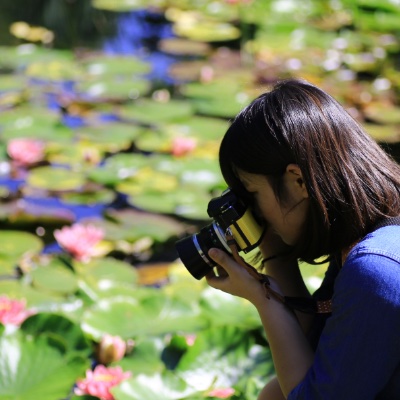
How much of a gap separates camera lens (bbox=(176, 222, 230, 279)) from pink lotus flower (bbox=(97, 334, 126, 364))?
1.18 feet

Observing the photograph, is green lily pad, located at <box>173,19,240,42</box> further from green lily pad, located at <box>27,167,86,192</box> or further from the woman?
the woman

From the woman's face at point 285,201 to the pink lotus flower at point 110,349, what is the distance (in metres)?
0.50

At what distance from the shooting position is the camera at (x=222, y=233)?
1.11 meters

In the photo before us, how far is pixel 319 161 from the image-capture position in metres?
1.05

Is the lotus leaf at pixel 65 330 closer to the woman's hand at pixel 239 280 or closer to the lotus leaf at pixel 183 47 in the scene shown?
the woman's hand at pixel 239 280

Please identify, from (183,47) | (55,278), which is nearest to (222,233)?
(55,278)

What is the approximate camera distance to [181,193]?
7.39 ft

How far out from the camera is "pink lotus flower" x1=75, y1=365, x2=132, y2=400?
4.38 feet

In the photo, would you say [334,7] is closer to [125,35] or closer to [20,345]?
[125,35]

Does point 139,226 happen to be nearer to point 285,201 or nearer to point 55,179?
point 55,179

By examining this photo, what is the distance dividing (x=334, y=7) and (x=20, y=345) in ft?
10.3

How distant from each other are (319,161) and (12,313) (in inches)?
29.2

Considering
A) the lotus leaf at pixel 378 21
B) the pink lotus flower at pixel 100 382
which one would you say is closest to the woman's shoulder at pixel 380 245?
the pink lotus flower at pixel 100 382

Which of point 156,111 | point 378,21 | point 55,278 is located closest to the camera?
point 55,278
